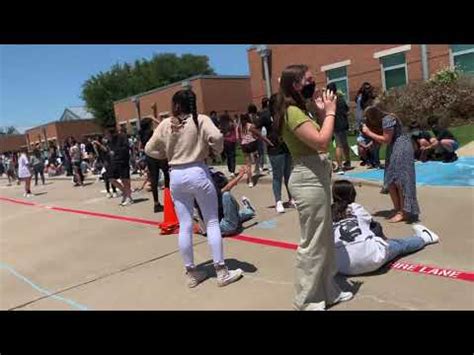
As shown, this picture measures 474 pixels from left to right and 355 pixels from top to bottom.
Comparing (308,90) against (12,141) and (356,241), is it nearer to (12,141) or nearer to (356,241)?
(356,241)

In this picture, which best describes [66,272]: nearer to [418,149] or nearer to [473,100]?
[418,149]

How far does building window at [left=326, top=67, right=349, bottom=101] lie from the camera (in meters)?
25.6

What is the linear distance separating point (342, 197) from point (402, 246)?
2.50 ft

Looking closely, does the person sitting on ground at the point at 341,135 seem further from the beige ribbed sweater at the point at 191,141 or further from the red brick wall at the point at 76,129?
the red brick wall at the point at 76,129

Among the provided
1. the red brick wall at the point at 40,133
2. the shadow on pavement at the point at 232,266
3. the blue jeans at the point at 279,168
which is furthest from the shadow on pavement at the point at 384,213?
the red brick wall at the point at 40,133

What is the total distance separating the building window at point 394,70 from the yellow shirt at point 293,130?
65.5ft

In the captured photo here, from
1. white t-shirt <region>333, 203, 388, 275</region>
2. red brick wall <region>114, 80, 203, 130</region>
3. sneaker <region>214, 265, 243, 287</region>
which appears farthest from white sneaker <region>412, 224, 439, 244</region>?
red brick wall <region>114, 80, 203, 130</region>

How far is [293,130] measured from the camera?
3.82m

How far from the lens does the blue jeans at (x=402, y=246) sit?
4.79 meters
